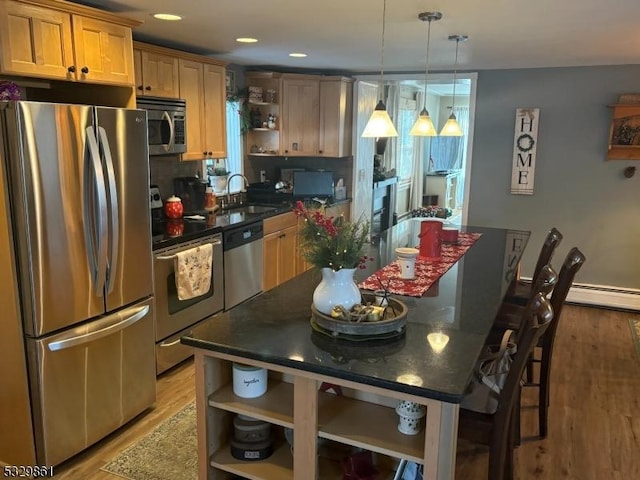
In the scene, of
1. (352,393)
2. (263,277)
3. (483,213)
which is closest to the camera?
(352,393)

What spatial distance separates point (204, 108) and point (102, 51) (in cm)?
147

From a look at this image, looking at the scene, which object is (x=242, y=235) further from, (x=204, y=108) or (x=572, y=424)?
(x=572, y=424)

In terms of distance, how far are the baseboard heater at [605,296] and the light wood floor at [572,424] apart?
3.09ft

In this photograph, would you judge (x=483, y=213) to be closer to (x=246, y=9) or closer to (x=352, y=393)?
(x=246, y=9)

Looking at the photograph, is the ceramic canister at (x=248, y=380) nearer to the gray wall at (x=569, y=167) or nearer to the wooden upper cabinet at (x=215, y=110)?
the wooden upper cabinet at (x=215, y=110)

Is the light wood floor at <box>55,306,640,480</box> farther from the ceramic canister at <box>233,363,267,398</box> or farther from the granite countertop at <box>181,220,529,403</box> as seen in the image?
the ceramic canister at <box>233,363,267,398</box>

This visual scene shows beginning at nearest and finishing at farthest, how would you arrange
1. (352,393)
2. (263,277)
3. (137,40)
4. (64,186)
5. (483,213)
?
(352,393) < (64,186) < (137,40) < (263,277) < (483,213)

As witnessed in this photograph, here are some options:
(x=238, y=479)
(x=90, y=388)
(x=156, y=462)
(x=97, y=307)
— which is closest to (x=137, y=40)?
(x=97, y=307)

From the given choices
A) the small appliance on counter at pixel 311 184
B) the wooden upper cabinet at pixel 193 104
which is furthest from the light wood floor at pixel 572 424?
the small appliance on counter at pixel 311 184

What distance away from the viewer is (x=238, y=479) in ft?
7.06

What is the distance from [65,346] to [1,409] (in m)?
0.46

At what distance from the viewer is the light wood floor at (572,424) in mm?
2629

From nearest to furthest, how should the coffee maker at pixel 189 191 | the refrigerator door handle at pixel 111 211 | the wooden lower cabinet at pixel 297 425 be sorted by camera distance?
the wooden lower cabinet at pixel 297 425 → the refrigerator door handle at pixel 111 211 → the coffee maker at pixel 189 191

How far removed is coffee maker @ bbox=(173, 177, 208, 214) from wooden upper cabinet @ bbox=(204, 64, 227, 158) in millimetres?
269
